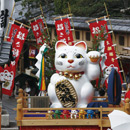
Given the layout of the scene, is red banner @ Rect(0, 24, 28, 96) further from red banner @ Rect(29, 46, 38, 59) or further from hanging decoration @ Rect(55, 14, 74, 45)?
red banner @ Rect(29, 46, 38, 59)

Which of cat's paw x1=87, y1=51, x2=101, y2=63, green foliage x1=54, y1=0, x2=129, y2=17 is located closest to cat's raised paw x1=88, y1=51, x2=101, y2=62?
cat's paw x1=87, y1=51, x2=101, y2=63

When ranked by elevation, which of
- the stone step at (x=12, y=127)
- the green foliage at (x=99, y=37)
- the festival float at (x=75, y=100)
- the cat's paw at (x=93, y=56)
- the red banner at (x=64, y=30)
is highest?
the red banner at (x=64, y=30)

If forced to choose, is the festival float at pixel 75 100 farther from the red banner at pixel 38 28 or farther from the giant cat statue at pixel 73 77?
the red banner at pixel 38 28

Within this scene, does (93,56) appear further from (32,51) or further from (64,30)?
(32,51)

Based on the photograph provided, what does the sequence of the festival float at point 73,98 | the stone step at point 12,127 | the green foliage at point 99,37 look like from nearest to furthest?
the festival float at point 73,98 < the stone step at point 12,127 < the green foliage at point 99,37

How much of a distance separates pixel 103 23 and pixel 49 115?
8.23 meters

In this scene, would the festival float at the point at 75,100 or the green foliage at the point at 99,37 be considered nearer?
the festival float at the point at 75,100

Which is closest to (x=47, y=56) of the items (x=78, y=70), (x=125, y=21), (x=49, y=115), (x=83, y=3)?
(x=78, y=70)

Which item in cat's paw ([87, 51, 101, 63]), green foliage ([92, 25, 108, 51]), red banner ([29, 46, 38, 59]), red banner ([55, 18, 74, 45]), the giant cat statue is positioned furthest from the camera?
red banner ([29, 46, 38, 59])

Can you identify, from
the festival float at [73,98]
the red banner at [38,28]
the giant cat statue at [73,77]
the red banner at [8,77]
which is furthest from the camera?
the red banner at [38,28]

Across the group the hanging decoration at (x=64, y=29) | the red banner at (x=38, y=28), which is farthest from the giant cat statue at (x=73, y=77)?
the red banner at (x=38, y=28)

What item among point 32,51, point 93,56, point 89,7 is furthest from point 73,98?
point 32,51

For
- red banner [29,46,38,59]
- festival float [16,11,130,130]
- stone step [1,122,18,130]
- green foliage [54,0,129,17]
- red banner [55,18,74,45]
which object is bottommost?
stone step [1,122,18,130]

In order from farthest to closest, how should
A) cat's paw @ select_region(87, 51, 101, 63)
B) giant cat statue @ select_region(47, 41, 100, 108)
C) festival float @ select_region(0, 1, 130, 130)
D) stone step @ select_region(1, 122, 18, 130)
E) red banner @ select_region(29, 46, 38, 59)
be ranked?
red banner @ select_region(29, 46, 38, 59) → stone step @ select_region(1, 122, 18, 130) → cat's paw @ select_region(87, 51, 101, 63) → giant cat statue @ select_region(47, 41, 100, 108) → festival float @ select_region(0, 1, 130, 130)
